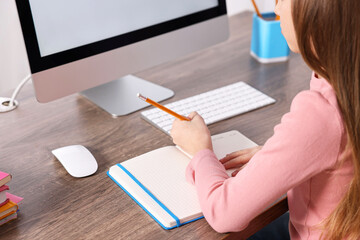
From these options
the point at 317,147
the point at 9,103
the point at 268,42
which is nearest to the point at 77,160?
the point at 9,103

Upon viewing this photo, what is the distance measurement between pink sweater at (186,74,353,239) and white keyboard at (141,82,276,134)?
0.31 m

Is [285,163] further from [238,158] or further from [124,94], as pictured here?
[124,94]

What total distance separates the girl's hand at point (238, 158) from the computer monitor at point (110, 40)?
332 mm

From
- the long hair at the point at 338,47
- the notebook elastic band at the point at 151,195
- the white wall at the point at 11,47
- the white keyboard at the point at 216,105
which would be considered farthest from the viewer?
the white wall at the point at 11,47

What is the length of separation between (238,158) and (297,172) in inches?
8.6

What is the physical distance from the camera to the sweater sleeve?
0.69 meters

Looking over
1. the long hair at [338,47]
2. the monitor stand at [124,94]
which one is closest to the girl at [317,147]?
the long hair at [338,47]

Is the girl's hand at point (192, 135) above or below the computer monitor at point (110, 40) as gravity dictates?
below

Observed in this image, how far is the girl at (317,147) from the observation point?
666mm

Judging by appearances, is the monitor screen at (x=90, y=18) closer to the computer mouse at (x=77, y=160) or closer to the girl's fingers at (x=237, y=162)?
the computer mouse at (x=77, y=160)

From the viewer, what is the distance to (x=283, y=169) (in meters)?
0.71

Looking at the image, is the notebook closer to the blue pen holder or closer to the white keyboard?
the white keyboard

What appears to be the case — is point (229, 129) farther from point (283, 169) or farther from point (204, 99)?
point (283, 169)

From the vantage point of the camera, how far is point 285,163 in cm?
70
